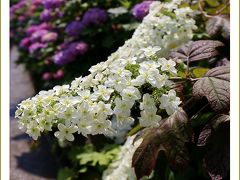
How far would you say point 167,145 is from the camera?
1786 millimetres

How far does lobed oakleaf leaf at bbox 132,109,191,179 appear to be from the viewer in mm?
1750

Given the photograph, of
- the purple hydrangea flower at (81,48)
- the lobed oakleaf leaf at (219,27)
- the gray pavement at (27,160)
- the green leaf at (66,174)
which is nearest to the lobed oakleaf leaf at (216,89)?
the lobed oakleaf leaf at (219,27)

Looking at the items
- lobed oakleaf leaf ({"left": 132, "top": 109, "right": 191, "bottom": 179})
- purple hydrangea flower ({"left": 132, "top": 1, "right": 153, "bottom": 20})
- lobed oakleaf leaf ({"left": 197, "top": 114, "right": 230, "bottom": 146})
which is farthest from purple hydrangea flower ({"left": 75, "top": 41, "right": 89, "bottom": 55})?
lobed oakleaf leaf ({"left": 197, "top": 114, "right": 230, "bottom": 146})

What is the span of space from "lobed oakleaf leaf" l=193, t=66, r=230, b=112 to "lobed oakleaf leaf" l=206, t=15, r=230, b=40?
2.33ft

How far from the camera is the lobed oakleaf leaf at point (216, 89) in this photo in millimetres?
1666

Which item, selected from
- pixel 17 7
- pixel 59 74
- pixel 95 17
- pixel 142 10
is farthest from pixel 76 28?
pixel 17 7

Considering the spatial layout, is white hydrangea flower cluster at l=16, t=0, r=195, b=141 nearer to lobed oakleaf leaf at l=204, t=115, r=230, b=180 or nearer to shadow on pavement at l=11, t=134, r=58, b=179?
lobed oakleaf leaf at l=204, t=115, r=230, b=180

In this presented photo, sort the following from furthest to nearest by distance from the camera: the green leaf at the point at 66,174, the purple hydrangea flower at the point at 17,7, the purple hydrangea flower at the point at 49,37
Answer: the purple hydrangea flower at the point at 17,7
the purple hydrangea flower at the point at 49,37
the green leaf at the point at 66,174

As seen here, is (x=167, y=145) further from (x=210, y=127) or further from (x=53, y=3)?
(x=53, y=3)

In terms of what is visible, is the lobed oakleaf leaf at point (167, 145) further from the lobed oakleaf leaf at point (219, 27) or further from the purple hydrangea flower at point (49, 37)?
the purple hydrangea flower at point (49, 37)

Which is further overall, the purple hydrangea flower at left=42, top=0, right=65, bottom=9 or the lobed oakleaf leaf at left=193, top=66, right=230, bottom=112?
the purple hydrangea flower at left=42, top=0, right=65, bottom=9

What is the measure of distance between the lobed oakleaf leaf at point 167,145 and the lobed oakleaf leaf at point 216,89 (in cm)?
13

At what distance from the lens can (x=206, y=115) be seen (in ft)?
6.24
